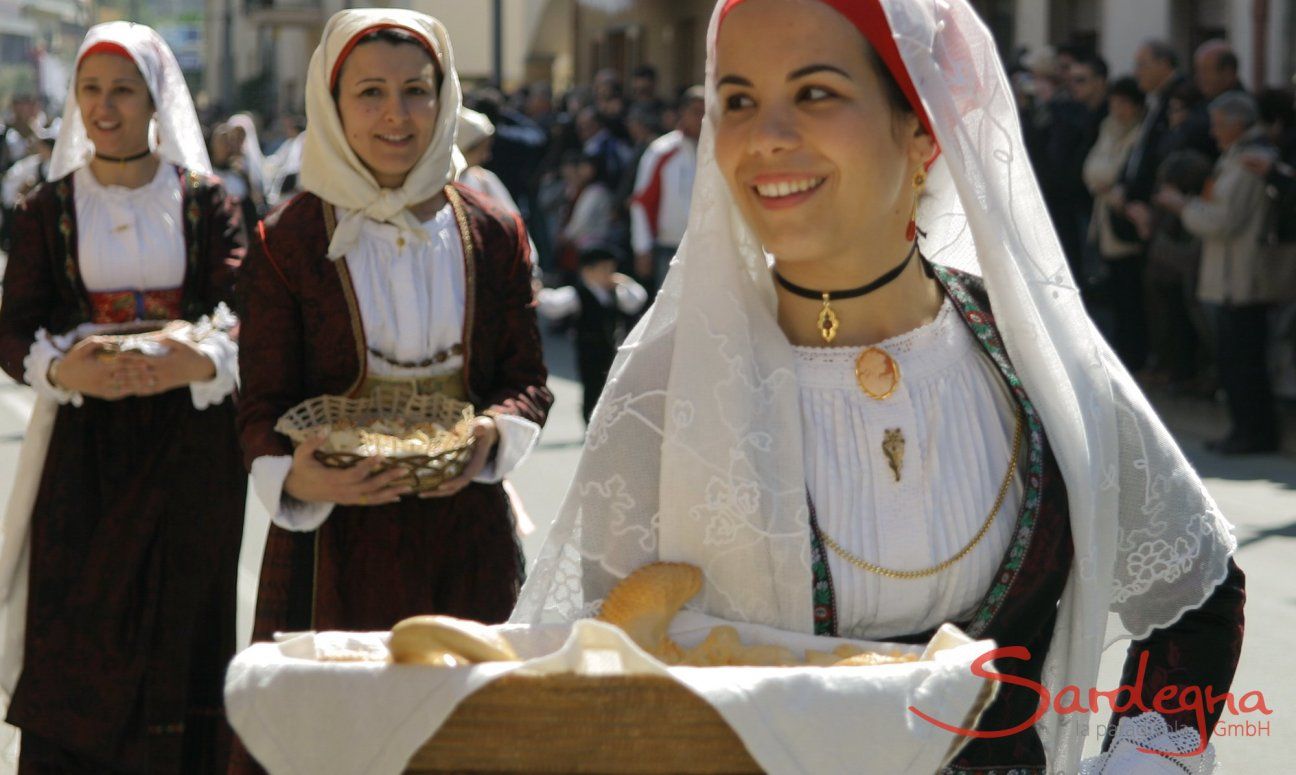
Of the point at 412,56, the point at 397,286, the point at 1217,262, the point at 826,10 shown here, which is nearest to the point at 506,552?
the point at 397,286

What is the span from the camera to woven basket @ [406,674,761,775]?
173 centimetres

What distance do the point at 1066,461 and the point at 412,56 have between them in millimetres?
2030

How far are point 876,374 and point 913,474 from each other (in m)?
0.14

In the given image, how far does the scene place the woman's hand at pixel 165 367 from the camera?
15.1 feet

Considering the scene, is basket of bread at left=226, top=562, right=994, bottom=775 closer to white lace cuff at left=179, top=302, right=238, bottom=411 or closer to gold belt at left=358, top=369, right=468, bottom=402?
gold belt at left=358, top=369, right=468, bottom=402

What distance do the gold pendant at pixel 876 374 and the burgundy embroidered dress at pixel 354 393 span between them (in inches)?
60.1

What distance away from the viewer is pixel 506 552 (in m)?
4.00

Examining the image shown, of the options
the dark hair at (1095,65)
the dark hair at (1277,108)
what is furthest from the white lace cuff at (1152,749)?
the dark hair at (1095,65)

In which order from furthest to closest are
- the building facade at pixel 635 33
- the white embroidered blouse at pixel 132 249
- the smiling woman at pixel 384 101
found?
the building facade at pixel 635 33, the white embroidered blouse at pixel 132 249, the smiling woman at pixel 384 101

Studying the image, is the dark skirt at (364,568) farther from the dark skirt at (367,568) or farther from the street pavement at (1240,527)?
the street pavement at (1240,527)

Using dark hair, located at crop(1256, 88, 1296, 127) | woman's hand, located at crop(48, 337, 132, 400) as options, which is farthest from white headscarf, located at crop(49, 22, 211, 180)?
dark hair, located at crop(1256, 88, 1296, 127)

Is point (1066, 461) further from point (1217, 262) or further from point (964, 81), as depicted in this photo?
point (1217, 262)

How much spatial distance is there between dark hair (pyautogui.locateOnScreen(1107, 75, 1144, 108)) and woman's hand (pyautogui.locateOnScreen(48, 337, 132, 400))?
8.16m

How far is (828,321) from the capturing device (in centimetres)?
247
